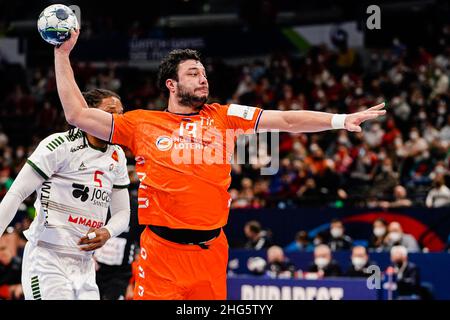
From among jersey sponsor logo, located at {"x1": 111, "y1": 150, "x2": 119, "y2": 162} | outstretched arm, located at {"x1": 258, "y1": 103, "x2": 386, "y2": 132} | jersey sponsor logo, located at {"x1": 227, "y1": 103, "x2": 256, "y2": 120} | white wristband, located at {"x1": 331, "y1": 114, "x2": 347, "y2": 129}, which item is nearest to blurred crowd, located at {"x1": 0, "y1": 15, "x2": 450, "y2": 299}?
jersey sponsor logo, located at {"x1": 111, "y1": 150, "x2": 119, "y2": 162}

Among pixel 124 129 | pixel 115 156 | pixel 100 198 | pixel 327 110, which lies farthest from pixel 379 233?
pixel 124 129

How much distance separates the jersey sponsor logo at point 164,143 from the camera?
5.89 meters

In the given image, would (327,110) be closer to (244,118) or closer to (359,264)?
(359,264)

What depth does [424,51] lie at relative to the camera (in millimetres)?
23250

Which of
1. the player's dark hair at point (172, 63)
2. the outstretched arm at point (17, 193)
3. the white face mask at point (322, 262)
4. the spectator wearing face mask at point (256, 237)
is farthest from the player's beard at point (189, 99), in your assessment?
the spectator wearing face mask at point (256, 237)

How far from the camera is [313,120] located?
5.80 metres

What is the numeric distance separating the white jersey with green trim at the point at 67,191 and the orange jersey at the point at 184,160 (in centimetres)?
92

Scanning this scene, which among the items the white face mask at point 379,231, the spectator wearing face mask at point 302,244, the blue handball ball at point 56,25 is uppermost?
the blue handball ball at point 56,25

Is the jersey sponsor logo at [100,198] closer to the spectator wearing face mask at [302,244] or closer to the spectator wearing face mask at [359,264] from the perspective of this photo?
the spectator wearing face mask at [359,264]

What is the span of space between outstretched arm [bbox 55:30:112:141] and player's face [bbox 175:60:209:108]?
646mm

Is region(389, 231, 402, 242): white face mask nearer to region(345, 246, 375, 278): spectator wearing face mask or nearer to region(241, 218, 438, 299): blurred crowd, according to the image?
region(241, 218, 438, 299): blurred crowd
